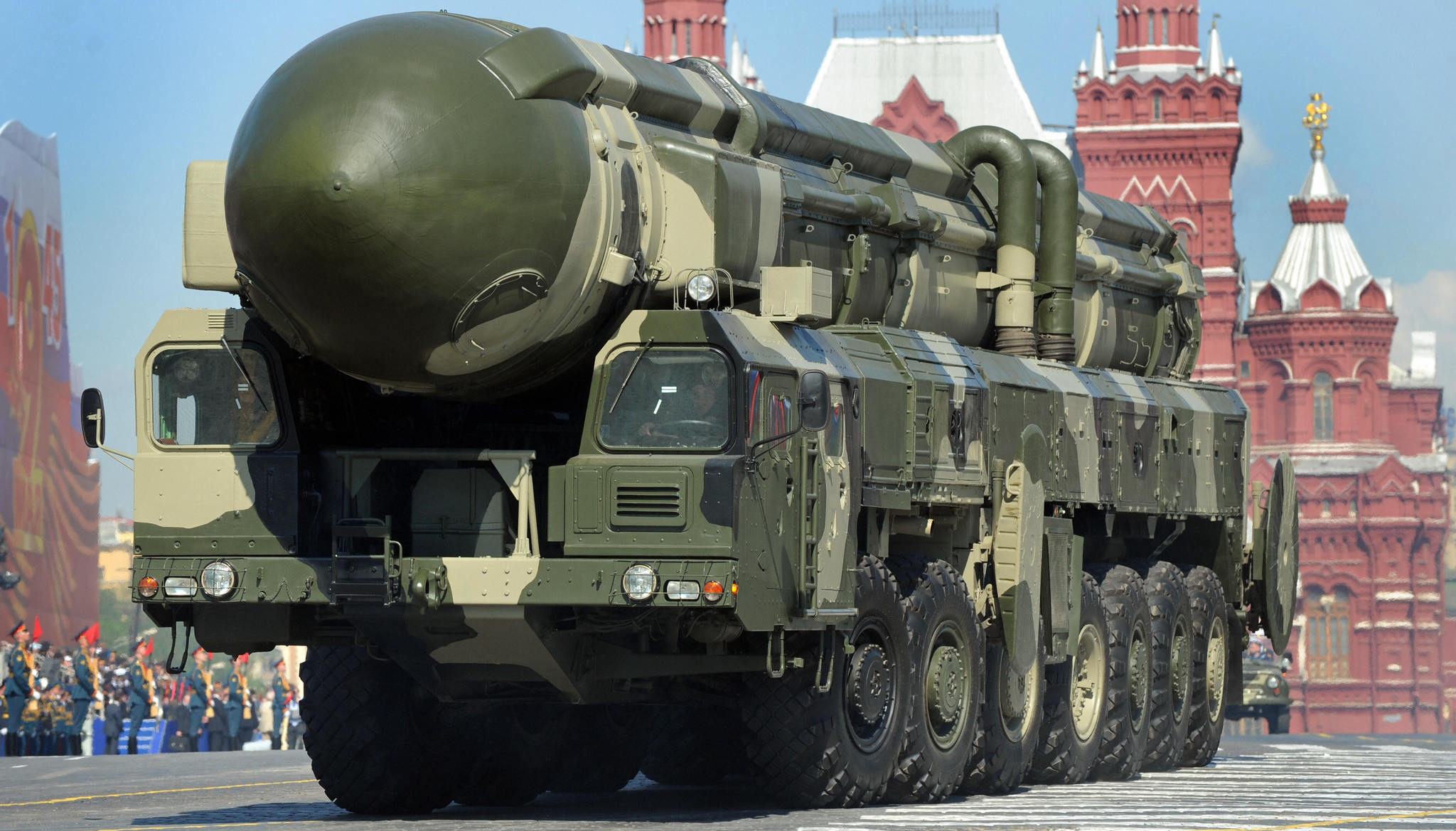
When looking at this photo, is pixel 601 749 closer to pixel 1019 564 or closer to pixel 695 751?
pixel 695 751

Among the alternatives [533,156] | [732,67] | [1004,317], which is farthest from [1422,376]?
[533,156]

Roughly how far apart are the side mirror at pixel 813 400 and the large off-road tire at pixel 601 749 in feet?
12.8

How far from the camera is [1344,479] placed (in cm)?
9906

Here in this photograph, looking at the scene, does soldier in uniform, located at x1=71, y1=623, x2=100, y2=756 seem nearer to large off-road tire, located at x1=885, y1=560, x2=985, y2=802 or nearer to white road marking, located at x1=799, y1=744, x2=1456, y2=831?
white road marking, located at x1=799, y1=744, x2=1456, y2=831

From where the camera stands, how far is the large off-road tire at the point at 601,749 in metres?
16.6

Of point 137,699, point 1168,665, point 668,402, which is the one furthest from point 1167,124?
point 668,402

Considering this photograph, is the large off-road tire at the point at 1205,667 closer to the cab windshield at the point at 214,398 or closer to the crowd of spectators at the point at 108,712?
the cab windshield at the point at 214,398

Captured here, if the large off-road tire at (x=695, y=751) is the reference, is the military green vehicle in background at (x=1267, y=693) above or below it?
below

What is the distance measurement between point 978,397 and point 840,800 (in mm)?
3489

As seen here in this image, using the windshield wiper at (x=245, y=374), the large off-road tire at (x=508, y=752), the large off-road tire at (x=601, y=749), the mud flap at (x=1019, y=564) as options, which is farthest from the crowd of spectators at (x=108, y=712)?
the windshield wiper at (x=245, y=374)

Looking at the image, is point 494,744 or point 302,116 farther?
point 494,744

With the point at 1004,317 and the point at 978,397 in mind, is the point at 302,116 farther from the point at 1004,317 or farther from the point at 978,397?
the point at 1004,317

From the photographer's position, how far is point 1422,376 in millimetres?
107812

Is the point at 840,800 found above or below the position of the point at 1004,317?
below
